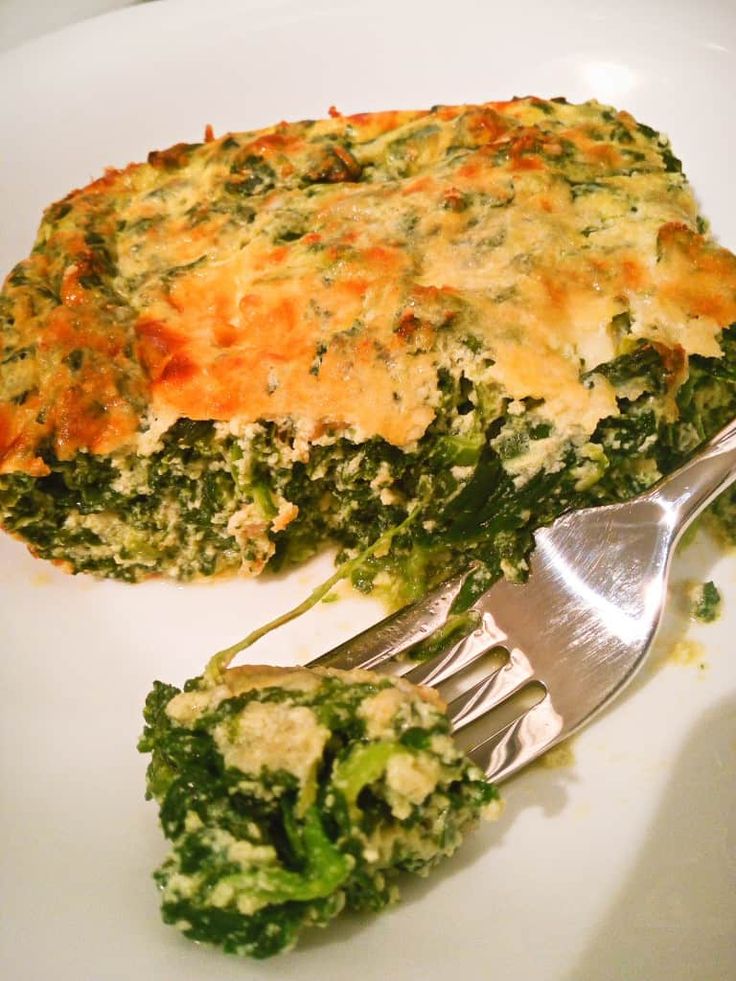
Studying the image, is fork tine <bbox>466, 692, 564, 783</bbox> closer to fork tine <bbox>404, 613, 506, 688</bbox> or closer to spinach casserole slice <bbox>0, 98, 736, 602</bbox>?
fork tine <bbox>404, 613, 506, 688</bbox>

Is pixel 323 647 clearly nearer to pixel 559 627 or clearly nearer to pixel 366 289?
pixel 559 627

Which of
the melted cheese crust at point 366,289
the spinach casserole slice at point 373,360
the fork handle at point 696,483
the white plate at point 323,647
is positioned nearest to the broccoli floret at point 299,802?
the white plate at point 323,647

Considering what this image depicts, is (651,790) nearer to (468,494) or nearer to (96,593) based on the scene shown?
(468,494)

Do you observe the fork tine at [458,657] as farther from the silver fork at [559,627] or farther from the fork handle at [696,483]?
the fork handle at [696,483]

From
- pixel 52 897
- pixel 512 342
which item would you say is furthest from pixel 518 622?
pixel 52 897

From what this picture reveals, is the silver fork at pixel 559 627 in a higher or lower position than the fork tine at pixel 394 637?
lower
